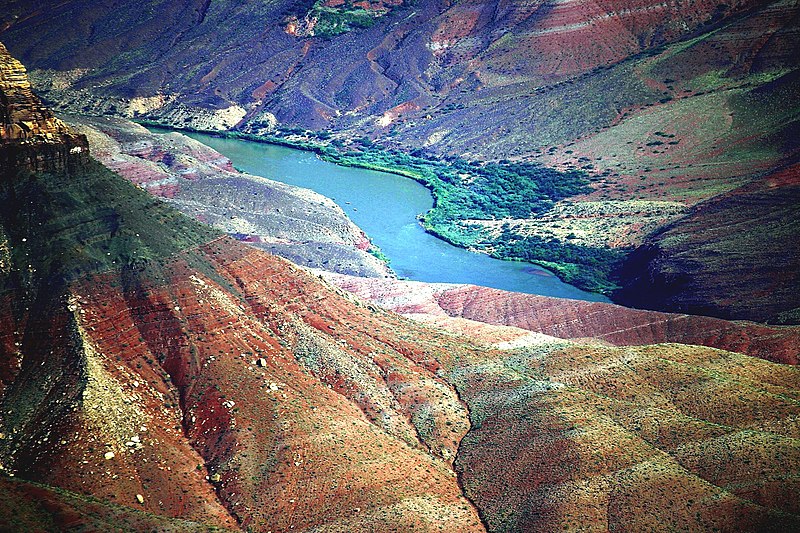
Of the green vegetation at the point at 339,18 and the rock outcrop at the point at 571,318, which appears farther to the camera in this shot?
the green vegetation at the point at 339,18

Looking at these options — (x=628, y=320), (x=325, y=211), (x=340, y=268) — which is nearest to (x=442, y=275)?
(x=340, y=268)

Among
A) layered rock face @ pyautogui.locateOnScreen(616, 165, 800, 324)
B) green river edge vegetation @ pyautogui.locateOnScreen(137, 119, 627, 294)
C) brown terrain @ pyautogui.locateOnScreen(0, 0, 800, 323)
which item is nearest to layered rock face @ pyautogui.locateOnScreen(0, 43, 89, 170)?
layered rock face @ pyautogui.locateOnScreen(616, 165, 800, 324)

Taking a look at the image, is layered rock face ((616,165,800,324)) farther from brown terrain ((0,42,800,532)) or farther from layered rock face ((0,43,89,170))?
layered rock face ((0,43,89,170))

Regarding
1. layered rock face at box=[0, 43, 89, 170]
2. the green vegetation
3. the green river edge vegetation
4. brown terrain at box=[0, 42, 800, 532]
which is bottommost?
the green river edge vegetation

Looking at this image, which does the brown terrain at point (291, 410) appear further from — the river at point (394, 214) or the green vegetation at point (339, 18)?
the green vegetation at point (339, 18)

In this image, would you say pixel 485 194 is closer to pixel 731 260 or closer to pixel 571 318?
pixel 731 260

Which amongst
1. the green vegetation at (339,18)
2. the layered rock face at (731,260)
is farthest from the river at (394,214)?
the green vegetation at (339,18)

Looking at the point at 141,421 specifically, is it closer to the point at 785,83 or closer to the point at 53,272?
the point at 53,272
